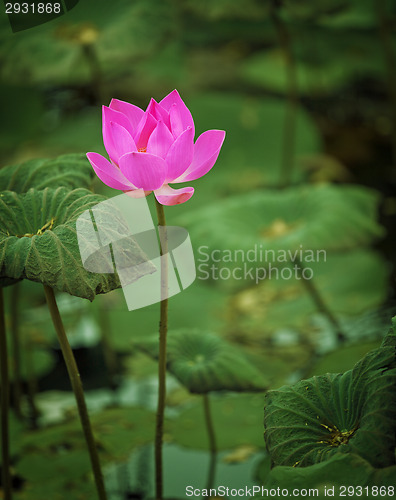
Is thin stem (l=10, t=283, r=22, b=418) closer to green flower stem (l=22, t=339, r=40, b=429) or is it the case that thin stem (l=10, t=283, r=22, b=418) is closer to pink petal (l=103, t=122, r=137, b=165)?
green flower stem (l=22, t=339, r=40, b=429)

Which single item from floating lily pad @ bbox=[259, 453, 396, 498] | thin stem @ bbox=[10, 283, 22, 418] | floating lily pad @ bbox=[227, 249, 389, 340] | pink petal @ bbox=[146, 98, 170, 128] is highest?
pink petal @ bbox=[146, 98, 170, 128]

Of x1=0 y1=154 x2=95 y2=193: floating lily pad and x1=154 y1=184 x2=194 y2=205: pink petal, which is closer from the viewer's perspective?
x1=154 y1=184 x2=194 y2=205: pink petal

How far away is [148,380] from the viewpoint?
1.13 meters

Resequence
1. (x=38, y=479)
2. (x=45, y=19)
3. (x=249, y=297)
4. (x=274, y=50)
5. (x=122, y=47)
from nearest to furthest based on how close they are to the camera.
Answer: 1. (x=45, y=19)
2. (x=38, y=479)
3. (x=122, y=47)
4. (x=249, y=297)
5. (x=274, y=50)

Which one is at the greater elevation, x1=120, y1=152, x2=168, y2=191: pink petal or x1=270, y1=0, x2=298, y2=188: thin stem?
x1=120, y1=152, x2=168, y2=191: pink petal

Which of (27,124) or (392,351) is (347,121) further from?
(392,351)

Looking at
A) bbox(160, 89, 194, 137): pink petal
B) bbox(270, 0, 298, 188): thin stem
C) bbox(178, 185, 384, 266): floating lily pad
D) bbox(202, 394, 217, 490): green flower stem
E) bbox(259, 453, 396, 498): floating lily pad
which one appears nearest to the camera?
bbox(259, 453, 396, 498): floating lily pad

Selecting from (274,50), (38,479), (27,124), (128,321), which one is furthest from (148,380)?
(274,50)

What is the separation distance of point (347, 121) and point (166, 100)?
1.65 metres

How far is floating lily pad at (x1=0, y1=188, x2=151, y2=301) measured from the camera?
511 millimetres

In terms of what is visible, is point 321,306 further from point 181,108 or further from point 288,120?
point 288,120

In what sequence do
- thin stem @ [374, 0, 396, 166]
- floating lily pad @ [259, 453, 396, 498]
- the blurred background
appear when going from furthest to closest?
thin stem @ [374, 0, 396, 166]
the blurred background
floating lily pad @ [259, 453, 396, 498]

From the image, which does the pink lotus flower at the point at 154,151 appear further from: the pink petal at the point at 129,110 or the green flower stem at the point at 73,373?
the green flower stem at the point at 73,373

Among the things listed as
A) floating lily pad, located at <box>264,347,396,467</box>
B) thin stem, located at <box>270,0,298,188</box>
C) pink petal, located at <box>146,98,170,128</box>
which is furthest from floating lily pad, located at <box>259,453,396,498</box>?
thin stem, located at <box>270,0,298,188</box>
